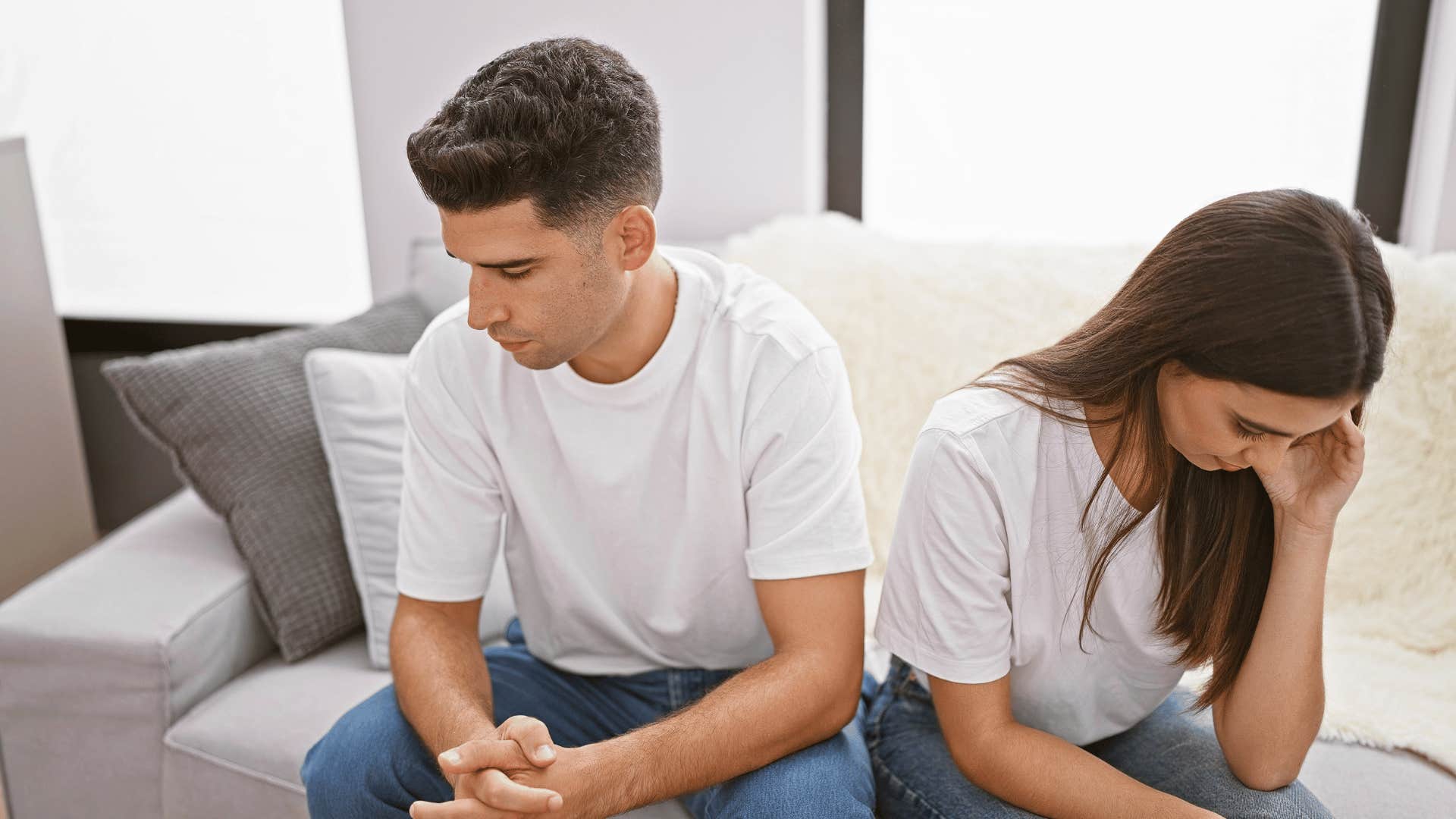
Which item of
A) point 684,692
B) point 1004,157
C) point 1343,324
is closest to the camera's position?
point 1343,324

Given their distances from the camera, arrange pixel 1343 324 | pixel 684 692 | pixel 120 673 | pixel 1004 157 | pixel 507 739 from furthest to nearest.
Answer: pixel 1004 157
pixel 120 673
pixel 684 692
pixel 507 739
pixel 1343 324

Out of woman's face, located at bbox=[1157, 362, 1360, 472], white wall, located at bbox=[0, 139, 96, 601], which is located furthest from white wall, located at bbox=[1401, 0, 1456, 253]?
white wall, located at bbox=[0, 139, 96, 601]

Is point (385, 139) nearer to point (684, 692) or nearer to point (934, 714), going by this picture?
point (684, 692)

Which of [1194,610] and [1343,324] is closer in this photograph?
[1343,324]

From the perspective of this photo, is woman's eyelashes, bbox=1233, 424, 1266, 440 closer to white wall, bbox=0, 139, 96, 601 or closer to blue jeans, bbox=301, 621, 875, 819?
blue jeans, bbox=301, 621, 875, 819

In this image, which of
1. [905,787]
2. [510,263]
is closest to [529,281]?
[510,263]

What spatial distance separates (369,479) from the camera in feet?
5.26

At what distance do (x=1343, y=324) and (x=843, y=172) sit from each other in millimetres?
1471

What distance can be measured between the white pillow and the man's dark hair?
1.86ft

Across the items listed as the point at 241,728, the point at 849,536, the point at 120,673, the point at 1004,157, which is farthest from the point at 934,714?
the point at 1004,157

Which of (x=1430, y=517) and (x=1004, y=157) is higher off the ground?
(x=1004, y=157)

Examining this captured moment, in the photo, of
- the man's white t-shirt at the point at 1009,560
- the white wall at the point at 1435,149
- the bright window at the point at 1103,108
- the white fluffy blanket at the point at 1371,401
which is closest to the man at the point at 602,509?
the man's white t-shirt at the point at 1009,560

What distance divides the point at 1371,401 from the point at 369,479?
55.9 inches

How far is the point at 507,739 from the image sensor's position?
1077 mm
